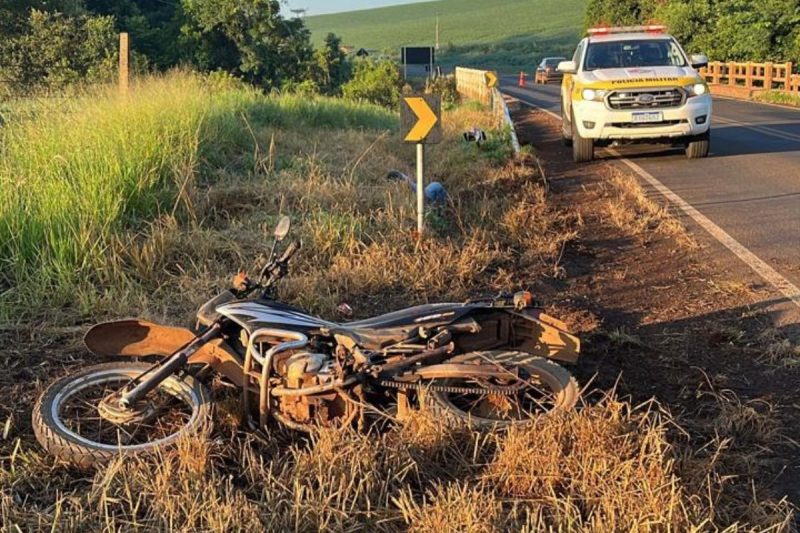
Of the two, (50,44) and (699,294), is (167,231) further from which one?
(50,44)

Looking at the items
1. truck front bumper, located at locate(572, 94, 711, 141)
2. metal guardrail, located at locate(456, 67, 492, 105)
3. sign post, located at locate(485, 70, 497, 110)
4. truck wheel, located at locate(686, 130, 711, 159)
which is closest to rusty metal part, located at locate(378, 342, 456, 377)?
truck front bumper, located at locate(572, 94, 711, 141)

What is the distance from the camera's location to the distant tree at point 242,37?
31.1 metres

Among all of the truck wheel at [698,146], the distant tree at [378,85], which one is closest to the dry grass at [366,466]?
the truck wheel at [698,146]

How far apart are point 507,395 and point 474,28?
385ft

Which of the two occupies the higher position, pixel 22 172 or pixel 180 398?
pixel 22 172

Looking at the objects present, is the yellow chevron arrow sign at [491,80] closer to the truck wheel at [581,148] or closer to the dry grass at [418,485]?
the truck wheel at [581,148]

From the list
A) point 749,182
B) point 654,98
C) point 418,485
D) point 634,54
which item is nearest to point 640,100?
point 654,98

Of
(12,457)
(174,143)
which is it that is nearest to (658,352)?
(12,457)

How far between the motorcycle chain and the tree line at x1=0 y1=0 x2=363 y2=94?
896 inches

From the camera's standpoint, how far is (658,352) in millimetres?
4625

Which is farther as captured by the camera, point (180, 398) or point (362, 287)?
point (362, 287)

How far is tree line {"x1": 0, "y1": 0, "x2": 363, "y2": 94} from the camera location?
24.4 m

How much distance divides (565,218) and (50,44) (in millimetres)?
20246

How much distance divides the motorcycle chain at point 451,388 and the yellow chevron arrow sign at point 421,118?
376 centimetres
